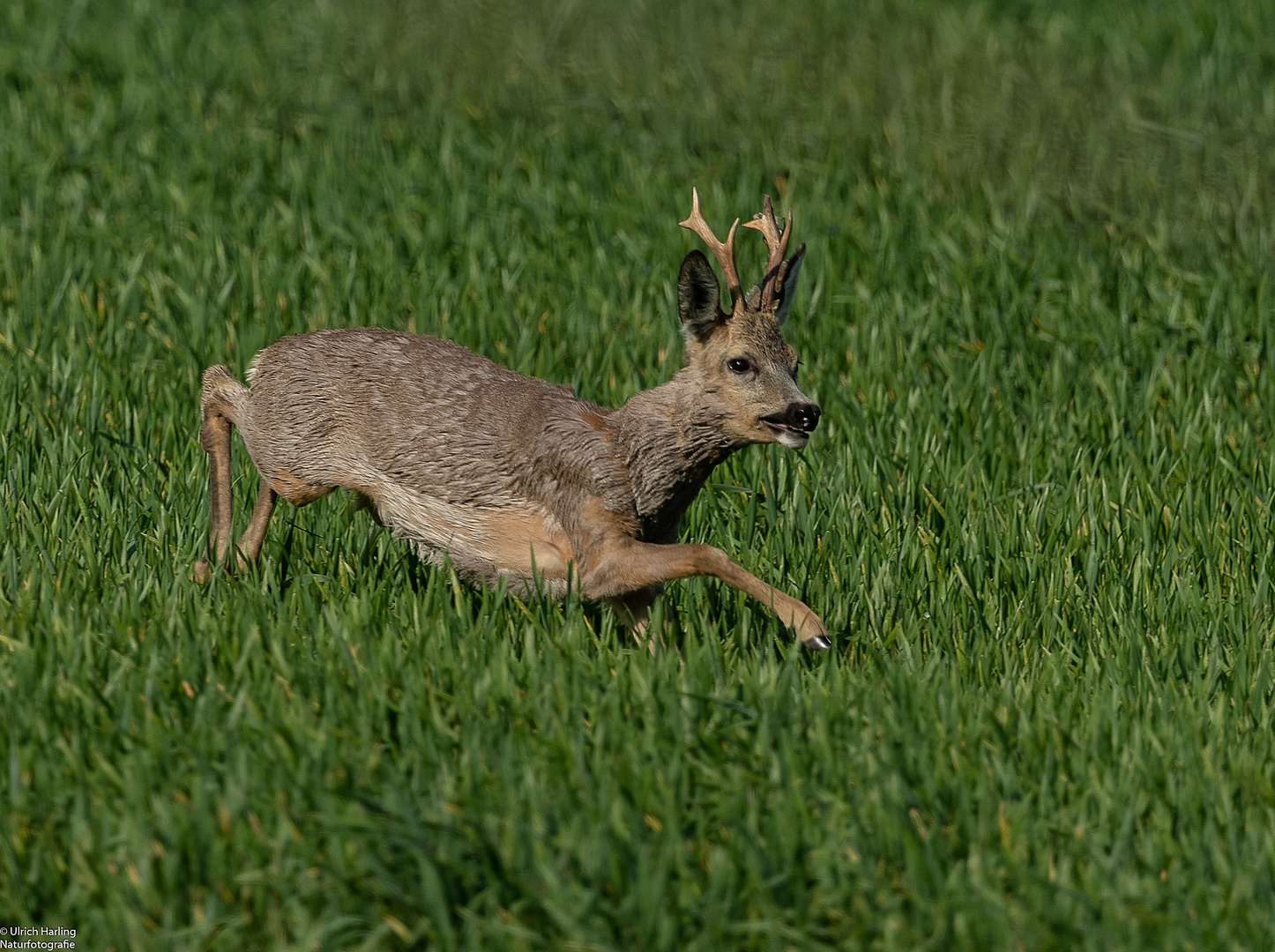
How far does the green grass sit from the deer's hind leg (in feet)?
0.34

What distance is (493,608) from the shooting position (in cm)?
486

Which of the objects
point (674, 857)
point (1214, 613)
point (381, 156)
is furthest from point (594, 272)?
point (674, 857)

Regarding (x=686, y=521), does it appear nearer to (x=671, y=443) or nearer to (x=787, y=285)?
(x=671, y=443)

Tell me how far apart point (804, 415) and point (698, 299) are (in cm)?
47

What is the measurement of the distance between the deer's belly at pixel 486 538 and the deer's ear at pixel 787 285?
919 mm

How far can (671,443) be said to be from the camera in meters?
4.66

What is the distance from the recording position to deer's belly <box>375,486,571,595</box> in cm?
477

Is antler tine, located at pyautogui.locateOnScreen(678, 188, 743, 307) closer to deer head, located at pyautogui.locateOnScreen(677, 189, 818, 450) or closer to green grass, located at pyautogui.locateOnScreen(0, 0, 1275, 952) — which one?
deer head, located at pyautogui.locateOnScreen(677, 189, 818, 450)

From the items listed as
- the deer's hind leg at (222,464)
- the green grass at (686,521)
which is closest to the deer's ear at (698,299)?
the green grass at (686,521)

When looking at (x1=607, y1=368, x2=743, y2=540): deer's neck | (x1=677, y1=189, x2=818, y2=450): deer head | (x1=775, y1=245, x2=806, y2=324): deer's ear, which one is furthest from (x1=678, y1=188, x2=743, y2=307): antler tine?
(x1=607, y1=368, x2=743, y2=540): deer's neck

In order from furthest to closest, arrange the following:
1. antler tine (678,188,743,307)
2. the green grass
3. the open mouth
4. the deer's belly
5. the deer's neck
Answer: the deer's belly, the deer's neck, antler tine (678,188,743,307), the open mouth, the green grass

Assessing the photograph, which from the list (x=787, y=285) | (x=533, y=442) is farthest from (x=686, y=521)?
(x=787, y=285)

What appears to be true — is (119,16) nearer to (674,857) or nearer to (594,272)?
(594,272)

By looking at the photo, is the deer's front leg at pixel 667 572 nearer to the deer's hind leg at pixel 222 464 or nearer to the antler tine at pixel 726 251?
the antler tine at pixel 726 251
